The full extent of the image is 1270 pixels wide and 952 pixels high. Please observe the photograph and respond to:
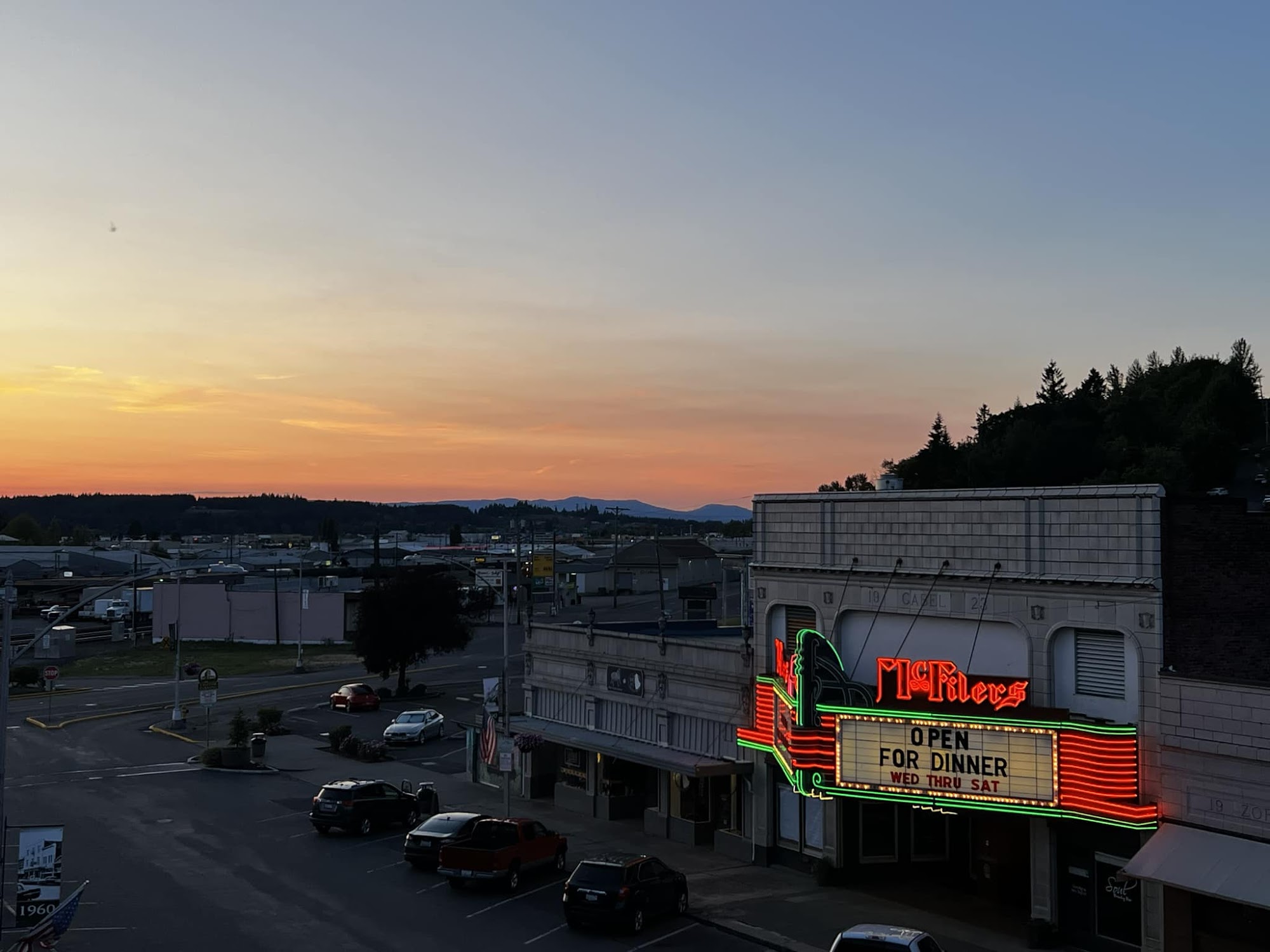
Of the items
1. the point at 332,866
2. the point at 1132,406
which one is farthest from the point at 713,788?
the point at 1132,406

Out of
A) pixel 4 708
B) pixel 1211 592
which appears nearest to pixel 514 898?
pixel 4 708

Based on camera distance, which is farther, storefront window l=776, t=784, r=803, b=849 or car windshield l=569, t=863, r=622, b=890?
storefront window l=776, t=784, r=803, b=849

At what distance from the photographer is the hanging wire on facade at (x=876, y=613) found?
1116 inches

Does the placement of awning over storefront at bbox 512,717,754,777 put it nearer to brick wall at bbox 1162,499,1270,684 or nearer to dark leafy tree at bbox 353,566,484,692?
brick wall at bbox 1162,499,1270,684

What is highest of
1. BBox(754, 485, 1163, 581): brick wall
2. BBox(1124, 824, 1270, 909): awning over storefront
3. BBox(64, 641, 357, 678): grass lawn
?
BBox(754, 485, 1163, 581): brick wall

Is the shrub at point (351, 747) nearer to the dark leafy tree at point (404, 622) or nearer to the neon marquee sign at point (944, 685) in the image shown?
the dark leafy tree at point (404, 622)

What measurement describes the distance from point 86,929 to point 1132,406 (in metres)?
114

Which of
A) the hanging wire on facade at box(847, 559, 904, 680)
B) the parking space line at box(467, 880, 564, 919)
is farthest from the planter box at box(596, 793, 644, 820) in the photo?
the hanging wire on facade at box(847, 559, 904, 680)

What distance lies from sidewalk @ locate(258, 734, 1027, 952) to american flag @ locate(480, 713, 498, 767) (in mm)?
2449

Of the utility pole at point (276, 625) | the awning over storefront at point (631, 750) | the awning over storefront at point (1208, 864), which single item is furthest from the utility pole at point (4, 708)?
the utility pole at point (276, 625)

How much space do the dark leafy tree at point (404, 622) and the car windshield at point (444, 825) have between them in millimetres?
36342

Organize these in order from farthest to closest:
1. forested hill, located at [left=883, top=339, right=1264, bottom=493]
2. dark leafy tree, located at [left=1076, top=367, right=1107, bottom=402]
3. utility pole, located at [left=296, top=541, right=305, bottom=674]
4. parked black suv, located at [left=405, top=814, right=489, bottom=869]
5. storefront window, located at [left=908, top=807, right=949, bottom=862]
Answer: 1. dark leafy tree, located at [left=1076, top=367, right=1107, bottom=402]
2. forested hill, located at [left=883, top=339, right=1264, bottom=493]
3. utility pole, located at [left=296, top=541, right=305, bottom=674]
4. parked black suv, located at [left=405, top=814, right=489, bottom=869]
5. storefront window, located at [left=908, top=807, right=949, bottom=862]

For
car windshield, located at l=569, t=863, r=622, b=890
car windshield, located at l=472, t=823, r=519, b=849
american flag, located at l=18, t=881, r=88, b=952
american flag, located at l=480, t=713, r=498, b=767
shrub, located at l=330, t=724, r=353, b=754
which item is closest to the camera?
american flag, located at l=18, t=881, r=88, b=952

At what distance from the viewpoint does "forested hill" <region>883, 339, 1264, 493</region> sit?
101562mm
